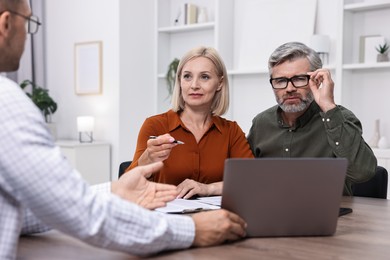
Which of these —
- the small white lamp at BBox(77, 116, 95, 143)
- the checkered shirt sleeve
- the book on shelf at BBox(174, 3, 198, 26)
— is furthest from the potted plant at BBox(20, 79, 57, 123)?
the checkered shirt sleeve

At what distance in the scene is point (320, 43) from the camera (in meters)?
4.24

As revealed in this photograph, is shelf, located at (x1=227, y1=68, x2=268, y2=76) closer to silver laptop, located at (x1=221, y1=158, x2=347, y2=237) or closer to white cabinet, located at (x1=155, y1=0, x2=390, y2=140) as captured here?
white cabinet, located at (x1=155, y1=0, x2=390, y2=140)

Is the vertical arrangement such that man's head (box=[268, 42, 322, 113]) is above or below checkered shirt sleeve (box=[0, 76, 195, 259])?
above

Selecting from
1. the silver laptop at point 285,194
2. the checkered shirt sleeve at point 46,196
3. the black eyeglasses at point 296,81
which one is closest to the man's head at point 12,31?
the checkered shirt sleeve at point 46,196

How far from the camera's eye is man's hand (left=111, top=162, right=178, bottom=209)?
1421mm

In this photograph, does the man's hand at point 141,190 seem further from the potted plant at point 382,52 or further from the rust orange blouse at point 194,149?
the potted plant at point 382,52

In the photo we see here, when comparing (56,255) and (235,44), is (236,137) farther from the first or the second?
→ (235,44)

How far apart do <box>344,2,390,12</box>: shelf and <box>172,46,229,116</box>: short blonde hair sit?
2060 millimetres

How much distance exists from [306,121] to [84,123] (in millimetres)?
3084

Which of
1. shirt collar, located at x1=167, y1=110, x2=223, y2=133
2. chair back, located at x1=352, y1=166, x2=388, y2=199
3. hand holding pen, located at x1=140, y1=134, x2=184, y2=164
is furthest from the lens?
shirt collar, located at x1=167, y1=110, x2=223, y2=133

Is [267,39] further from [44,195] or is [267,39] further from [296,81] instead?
[44,195]

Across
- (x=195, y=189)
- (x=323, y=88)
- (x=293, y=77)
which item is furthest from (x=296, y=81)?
(x=195, y=189)

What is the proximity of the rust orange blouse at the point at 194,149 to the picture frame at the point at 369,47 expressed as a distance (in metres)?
2.14

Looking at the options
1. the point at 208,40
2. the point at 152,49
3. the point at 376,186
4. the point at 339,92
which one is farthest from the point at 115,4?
the point at 376,186
